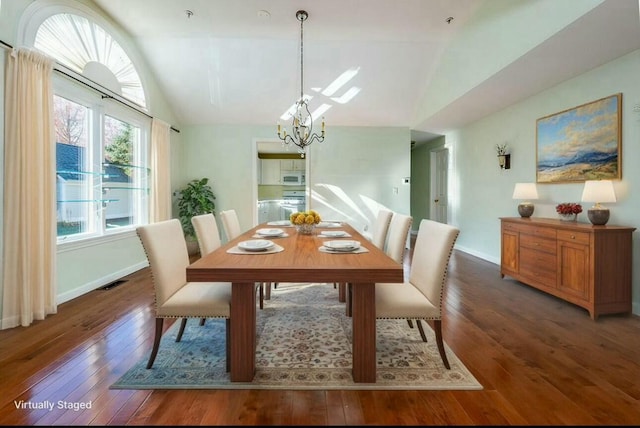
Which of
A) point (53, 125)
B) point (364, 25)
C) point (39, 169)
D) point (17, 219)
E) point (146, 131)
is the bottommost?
point (17, 219)

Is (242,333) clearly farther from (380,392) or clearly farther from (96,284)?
(96,284)

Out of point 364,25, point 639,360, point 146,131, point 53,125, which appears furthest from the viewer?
point 146,131

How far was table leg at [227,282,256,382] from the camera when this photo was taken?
1.72 m

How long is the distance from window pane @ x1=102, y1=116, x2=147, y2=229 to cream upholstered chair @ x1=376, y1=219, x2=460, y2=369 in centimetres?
362

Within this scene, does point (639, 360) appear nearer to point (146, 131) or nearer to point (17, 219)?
point (17, 219)

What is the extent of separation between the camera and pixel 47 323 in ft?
8.21

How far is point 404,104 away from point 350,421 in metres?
5.24

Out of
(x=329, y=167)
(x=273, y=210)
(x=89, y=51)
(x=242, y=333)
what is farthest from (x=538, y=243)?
(x=273, y=210)

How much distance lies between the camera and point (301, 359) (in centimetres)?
199

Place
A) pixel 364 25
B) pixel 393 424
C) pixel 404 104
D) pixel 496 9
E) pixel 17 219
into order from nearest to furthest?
pixel 393 424, pixel 17 219, pixel 496 9, pixel 364 25, pixel 404 104

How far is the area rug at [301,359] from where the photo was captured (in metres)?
1.72

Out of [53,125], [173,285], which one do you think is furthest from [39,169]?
[173,285]

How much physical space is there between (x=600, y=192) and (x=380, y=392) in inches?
113

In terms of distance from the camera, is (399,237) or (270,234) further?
(270,234)
